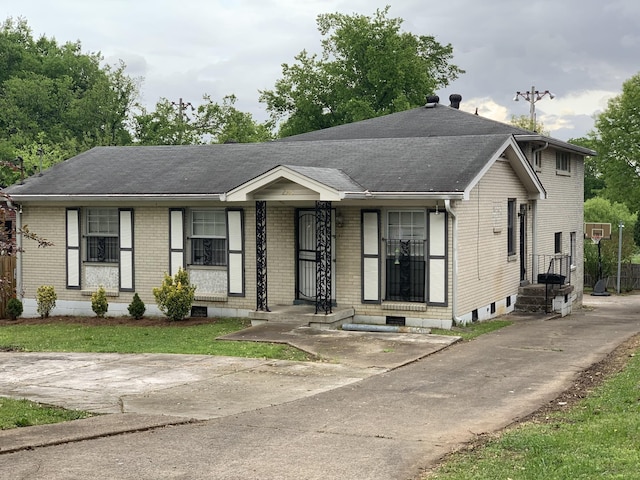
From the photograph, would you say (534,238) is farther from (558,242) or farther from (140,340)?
(140,340)

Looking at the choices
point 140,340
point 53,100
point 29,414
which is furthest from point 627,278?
point 53,100

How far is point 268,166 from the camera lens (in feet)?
68.5

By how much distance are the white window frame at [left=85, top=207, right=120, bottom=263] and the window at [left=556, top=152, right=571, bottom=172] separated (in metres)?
14.2

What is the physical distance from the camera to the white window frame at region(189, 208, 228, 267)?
1963 centimetres

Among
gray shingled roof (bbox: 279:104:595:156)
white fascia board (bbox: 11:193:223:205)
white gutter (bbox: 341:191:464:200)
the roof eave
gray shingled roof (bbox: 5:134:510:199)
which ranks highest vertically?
gray shingled roof (bbox: 279:104:595:156)

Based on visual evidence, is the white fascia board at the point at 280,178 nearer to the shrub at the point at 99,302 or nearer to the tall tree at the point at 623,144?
the shrub at the point at 99,302

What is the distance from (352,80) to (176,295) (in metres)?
32.4

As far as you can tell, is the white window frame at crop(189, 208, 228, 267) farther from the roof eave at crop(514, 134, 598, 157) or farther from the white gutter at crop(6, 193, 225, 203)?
the roof eave at crop(514, 134, 598, 157)

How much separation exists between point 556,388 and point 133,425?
587 centimetres

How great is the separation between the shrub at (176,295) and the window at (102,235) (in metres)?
2.14

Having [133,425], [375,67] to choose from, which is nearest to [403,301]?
[133,425]

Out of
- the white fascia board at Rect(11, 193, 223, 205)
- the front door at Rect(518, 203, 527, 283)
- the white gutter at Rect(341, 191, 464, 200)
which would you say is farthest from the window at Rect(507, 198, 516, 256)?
the white fascia board at Rect(11, 193, 223, 205)

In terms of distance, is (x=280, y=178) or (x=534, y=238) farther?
(x=534, y=238)

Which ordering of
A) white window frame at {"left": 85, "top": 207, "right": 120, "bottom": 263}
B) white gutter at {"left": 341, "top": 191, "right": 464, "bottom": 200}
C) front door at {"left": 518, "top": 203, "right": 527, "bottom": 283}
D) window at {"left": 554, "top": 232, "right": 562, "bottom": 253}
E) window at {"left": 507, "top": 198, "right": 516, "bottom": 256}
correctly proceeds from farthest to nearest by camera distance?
window at {"left": 554, "top": 232, "right": 562, "bottom": 253}, front door at {"left": 518, "top": 203, "right": 527, "bottom": 283}, window at {"left": 507, "top": 198, "right": 516, "bottom": 256}, white window frame at {"left": 85, "top": 207, "right": 120, "bottom": 263}, white gutter at {"left": 341, "top": 191, "right": 464, "bottom": 200}
